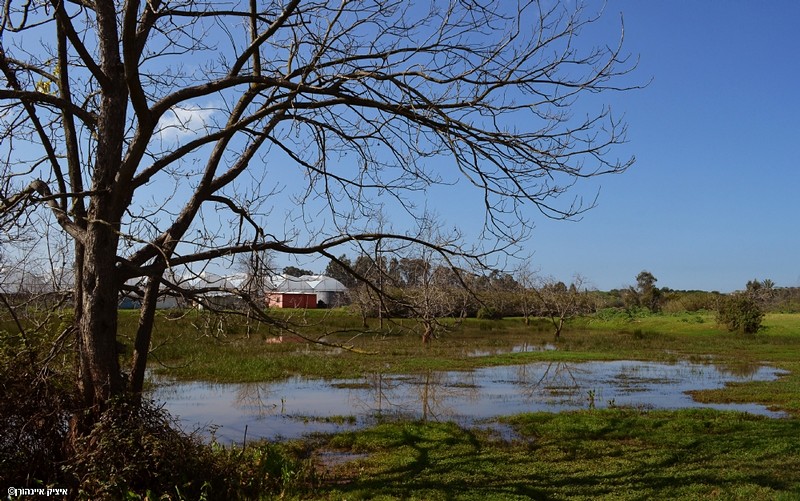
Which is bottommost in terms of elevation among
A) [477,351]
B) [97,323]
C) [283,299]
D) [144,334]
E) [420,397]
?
[420,397]

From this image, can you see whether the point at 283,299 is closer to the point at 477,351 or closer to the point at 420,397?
the point at 420,397

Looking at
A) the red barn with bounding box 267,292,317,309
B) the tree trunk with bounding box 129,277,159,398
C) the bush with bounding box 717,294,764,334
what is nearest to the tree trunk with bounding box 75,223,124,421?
the tree trunk with bounding box 129,277,159,398

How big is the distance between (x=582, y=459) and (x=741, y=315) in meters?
39.0

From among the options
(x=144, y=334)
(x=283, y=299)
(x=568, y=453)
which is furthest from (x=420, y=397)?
(x=144, y=334)

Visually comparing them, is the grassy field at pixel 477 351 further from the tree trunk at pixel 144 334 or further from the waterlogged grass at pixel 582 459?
the waterlogged grass at pixel 582 459

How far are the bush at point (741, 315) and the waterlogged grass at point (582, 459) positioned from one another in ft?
109

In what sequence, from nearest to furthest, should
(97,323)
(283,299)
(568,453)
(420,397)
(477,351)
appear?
(97,323)
(568,453)
(420,397)
(283,299)
(477,351)

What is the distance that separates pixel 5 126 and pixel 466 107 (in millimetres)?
5716

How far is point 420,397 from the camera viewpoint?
59.2ft

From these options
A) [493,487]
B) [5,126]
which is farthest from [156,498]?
[5,126]

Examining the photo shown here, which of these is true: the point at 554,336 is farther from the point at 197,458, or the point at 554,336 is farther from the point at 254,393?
the point at 197,458

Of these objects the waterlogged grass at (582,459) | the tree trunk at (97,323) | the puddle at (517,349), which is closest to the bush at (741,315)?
the puddle at (517,349)

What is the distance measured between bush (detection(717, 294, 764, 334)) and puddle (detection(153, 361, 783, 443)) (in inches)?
775

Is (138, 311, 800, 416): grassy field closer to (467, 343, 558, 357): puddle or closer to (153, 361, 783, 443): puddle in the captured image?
(467, 343, 558, 357): puddle
